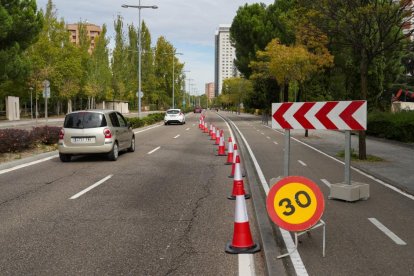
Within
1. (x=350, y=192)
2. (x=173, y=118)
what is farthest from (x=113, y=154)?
(x=173, y=118)

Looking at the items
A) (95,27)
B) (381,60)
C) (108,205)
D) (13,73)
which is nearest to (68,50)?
(13,73)

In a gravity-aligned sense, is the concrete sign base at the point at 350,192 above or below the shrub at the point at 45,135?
below

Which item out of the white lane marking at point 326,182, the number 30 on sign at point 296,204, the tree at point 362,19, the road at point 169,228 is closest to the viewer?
the road at point 169,228

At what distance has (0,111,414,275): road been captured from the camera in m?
4.70

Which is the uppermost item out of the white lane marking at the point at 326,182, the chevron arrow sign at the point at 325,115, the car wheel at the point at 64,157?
the chevron arrow sign at the point at 325,115

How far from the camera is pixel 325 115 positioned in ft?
25.2

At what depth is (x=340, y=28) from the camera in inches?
566

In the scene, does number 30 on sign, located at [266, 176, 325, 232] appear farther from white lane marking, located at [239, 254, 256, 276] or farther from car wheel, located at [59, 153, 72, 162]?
car wheel, located at [59, 153, 72, 162]

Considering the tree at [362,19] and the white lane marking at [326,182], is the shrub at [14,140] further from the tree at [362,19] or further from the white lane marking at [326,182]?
the tree at [362,19]

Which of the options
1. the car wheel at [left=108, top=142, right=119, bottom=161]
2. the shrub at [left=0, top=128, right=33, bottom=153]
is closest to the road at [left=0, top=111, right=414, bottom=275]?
the car wheel at [left=108, top=142, right=119, bottom=161]

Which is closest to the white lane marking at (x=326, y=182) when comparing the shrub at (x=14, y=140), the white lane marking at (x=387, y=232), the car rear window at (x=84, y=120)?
the white lane marking at (x=387, y=232)

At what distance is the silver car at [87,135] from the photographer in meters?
13.2

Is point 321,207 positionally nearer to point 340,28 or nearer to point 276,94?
point 340,28

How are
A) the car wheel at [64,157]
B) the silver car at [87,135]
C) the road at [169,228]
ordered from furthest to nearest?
the car wheel at [64,157] < the silver car at [87,135] < the road at [169,228]
